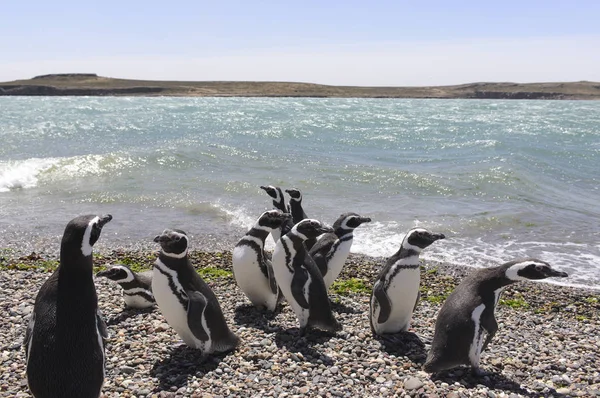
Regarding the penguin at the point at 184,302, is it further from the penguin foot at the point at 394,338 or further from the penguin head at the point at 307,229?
the penguin foot at the point at 394,338

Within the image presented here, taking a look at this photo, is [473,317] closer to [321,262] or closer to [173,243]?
[321,262]

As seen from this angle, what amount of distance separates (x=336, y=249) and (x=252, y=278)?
1.23m

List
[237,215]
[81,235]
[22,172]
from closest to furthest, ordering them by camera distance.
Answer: [81,235], [237,215], [22,172]

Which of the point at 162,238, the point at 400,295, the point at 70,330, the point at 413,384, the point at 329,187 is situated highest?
the point at 162,238

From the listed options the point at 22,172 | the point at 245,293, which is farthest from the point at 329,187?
the point at 245,293

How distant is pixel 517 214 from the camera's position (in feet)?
47.8

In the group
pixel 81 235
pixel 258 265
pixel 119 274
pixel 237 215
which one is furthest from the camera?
pixel 237 215

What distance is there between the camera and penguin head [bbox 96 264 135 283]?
6793 mm

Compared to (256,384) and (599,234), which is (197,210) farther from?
(256,384)

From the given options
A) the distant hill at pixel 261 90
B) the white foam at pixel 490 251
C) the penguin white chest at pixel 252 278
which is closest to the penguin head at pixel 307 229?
the penguin white chest at pixel 252 278

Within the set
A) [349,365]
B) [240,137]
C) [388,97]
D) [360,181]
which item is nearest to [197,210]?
[360,181]

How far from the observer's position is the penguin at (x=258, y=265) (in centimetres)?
703

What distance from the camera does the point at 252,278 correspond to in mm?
7062

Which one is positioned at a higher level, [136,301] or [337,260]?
[337,260]
